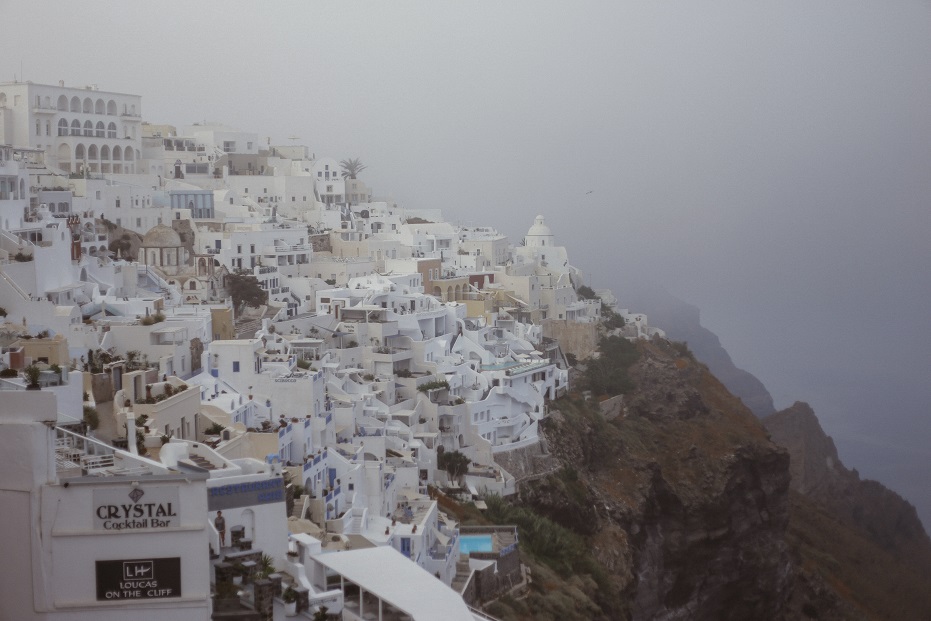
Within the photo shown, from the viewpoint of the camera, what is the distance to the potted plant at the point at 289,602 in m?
8.68

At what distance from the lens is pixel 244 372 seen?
17.3 metres

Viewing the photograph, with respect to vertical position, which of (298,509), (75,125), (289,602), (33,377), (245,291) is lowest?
(298,509)

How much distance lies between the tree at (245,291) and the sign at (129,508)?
16573mm

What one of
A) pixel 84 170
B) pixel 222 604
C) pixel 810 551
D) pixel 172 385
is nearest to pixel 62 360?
pixel 172 385

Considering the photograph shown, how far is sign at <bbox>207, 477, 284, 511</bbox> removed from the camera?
31.9 ft

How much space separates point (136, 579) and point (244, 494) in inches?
92.2

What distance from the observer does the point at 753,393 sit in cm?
4169

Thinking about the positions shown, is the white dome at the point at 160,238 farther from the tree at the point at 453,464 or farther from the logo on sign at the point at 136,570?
the logo on sign at the point at 136,570

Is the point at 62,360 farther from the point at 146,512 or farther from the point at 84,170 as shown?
the point at 84,170

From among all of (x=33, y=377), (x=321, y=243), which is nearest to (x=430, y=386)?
(x=321, y=243)

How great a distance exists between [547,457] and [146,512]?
54.5ft

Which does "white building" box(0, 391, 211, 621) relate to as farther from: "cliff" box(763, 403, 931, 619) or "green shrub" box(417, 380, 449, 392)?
"cliff" box(763, 403, 931, 619)

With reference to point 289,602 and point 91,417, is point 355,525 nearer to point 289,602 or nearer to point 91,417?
point 91,417

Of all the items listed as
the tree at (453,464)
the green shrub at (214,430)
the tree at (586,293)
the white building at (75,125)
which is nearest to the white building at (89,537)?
the green shrub at (214,430)
